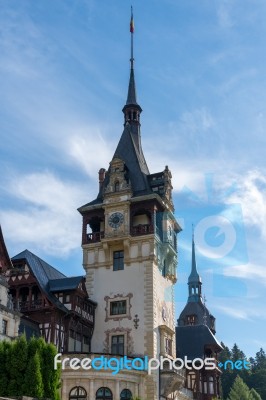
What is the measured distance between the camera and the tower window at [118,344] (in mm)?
50656

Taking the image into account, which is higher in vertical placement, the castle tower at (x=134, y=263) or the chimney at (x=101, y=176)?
the chimney at (x=101, y=176)

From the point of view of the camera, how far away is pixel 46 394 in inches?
1284

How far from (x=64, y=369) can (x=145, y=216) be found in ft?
56.2

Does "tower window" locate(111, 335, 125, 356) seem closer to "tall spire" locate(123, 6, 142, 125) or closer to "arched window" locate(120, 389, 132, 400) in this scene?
"arched window" locate(120, 389, 132, 400)

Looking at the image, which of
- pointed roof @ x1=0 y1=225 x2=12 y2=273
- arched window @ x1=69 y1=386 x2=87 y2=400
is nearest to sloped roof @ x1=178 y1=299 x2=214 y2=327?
arched window @ x1=69 y1=386 x2=87 y2=400

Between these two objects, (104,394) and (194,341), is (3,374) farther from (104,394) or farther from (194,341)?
(194,341)

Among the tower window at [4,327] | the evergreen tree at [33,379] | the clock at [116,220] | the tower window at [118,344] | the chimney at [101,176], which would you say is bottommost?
the evergreen tree at [33,379]

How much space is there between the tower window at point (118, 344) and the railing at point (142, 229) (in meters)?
9.25

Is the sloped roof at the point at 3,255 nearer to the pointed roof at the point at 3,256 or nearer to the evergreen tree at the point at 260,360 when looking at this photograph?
the pointed roof at the point at 3,256

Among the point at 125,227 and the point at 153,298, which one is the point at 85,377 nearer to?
the point at 153,298

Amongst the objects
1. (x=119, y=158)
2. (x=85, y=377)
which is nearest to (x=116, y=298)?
(x=85, y=377)

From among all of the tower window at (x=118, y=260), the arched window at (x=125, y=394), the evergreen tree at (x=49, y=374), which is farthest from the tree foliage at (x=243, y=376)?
the evergreen tree at (x=49, y=374)

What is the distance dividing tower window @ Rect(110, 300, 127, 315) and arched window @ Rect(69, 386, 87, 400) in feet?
30.2

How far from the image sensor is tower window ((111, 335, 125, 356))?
50.7 meters
